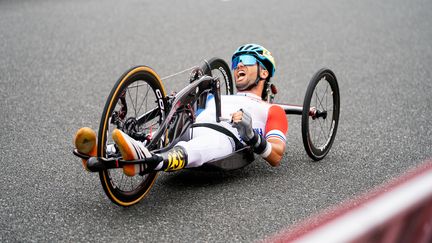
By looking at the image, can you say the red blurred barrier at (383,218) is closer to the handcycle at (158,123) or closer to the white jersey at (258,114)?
the handcycle at (158,123)

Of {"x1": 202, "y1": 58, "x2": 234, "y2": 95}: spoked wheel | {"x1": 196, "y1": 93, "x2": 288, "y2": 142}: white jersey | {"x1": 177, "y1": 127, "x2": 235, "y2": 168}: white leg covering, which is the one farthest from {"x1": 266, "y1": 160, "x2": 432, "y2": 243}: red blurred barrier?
{"x1": 202, "y1": 58, "x2": 234, "y2": 95}: spoked wheel

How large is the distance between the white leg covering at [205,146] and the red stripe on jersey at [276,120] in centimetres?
40

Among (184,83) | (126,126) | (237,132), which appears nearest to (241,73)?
(237,132)

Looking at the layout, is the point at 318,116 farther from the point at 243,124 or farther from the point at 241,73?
the point at 243,124

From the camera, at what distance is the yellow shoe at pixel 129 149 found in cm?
352

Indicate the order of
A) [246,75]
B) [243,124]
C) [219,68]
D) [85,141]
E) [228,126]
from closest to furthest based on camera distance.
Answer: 1. [85,141]
2. [243,124]
3. [228,126]
4. [246,75]
5. [219,68]

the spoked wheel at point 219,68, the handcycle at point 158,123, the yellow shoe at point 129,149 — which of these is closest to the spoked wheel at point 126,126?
the handcycle at point 158,123

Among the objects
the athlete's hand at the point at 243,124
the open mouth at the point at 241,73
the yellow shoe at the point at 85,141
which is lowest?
the athlete's hand at the point at 243,124

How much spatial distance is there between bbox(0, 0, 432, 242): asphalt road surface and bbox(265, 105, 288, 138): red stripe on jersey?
36 cm

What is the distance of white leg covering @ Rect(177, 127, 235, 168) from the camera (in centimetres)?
411

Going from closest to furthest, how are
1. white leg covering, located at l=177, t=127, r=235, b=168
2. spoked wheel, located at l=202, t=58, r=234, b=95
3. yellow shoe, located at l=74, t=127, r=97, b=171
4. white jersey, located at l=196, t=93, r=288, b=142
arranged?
yellow shoe, located at l=74, t=127, r=97, b=171 → white leg covering, located at l=177, t=127, r=235, b=168 → white jersey, located at l=196, t=93, r=288, b=142 → spoked wheel, located at l=202, t=58, r=234, b=95

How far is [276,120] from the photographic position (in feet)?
15.4

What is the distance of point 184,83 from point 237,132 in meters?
3.26

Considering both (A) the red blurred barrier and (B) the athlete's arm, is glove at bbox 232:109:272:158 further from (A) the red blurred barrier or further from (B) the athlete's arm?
(A) the red blurred barrier
